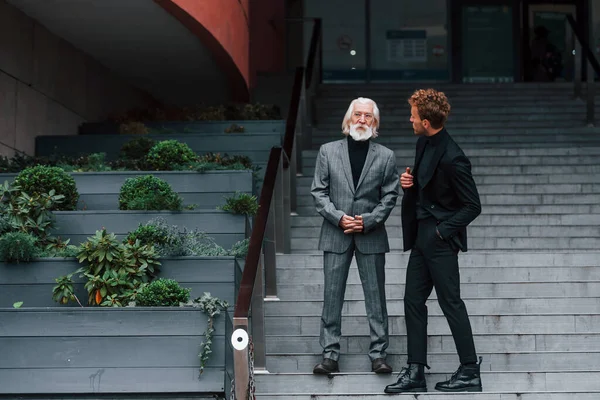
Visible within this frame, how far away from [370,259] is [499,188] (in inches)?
169

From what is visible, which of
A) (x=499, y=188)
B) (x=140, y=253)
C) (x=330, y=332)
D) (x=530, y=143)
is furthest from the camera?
(x=530, y=143)

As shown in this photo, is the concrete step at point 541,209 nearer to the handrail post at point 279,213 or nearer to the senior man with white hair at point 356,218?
the handrail post at point 279,213

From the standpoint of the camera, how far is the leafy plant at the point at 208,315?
271 inches

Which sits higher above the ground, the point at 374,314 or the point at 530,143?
the point at 530,143

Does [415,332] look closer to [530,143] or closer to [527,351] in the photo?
[527,351]

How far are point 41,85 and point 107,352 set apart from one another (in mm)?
5562

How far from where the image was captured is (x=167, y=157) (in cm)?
1009

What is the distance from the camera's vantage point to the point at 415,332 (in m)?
6.68

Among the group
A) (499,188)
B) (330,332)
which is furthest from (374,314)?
(499,188)

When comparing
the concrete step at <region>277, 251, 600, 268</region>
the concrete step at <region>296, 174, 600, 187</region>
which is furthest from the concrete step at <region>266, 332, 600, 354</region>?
the concrete step at <region>296, 174, 600, 187</region>

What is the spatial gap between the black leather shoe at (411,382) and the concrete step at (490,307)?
1269mm

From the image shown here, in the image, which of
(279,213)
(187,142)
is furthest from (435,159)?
(187,142)

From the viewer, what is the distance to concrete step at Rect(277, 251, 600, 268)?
8.73 metres

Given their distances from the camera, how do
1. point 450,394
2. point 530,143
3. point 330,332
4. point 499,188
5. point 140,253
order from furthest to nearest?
point 530,143
point 499,188
point 140,253
point 330,332
point 450,394
